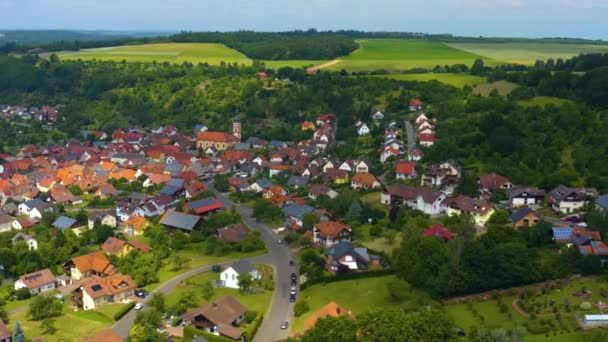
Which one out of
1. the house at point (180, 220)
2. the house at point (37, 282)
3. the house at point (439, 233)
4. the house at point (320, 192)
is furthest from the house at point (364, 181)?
the house at point (37, 282)

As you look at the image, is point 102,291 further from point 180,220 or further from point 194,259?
point 180,220

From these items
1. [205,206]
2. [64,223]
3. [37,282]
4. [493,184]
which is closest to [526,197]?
[493,184]

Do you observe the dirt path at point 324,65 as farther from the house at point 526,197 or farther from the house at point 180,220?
the house at point 526,197

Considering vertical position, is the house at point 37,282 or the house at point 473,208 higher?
the house at point 473,208

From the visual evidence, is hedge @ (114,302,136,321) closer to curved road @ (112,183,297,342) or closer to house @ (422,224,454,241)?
curved road @ (112,183,297,342)

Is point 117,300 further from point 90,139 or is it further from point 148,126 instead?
point 148,126

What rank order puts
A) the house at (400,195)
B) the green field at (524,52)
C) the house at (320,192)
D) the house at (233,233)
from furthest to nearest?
the green field at (524,52) → the house at (320,192) → the house at (400,195) → the house at (233,233)
